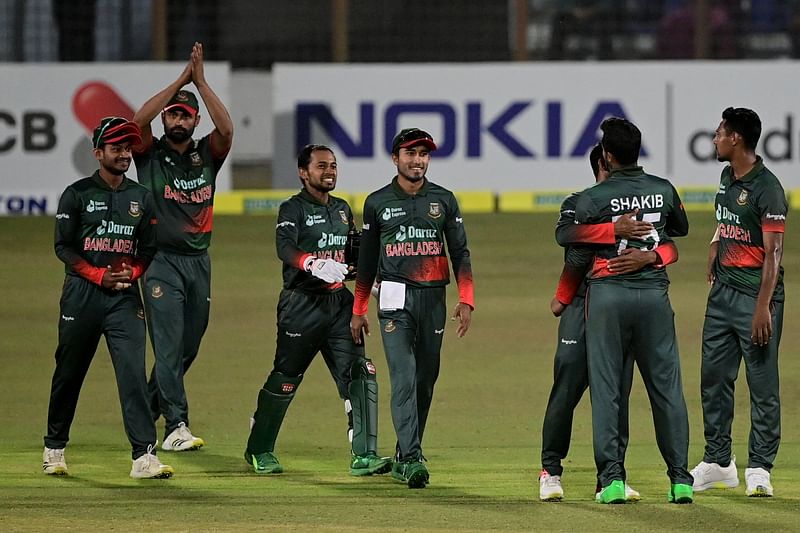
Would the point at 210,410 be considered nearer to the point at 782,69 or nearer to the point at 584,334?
the point at 584,334

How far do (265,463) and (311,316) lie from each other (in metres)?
0.90

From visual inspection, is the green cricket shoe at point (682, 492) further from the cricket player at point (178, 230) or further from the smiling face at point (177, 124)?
the smiling face at point (177, 124)

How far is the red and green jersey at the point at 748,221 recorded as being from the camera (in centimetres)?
820

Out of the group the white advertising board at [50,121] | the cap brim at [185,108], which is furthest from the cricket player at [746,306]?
the white advertising board at [50,121]

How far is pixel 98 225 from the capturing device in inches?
348

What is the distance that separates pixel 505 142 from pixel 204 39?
500 cm

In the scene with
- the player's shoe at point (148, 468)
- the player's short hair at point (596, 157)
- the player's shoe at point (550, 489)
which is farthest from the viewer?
the player's shoe at point (148, 468)

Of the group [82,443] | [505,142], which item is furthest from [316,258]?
[505,142]

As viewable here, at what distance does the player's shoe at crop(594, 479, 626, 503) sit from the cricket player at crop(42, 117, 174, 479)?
98.6 inches

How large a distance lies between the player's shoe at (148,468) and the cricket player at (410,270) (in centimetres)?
130

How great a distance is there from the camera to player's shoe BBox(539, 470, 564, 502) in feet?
26.6

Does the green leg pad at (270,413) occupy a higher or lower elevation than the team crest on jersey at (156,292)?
lower

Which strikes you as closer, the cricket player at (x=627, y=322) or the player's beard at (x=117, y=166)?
the cricket player at (x=627, y=322)

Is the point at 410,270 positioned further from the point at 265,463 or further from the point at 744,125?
the point at 744,125
